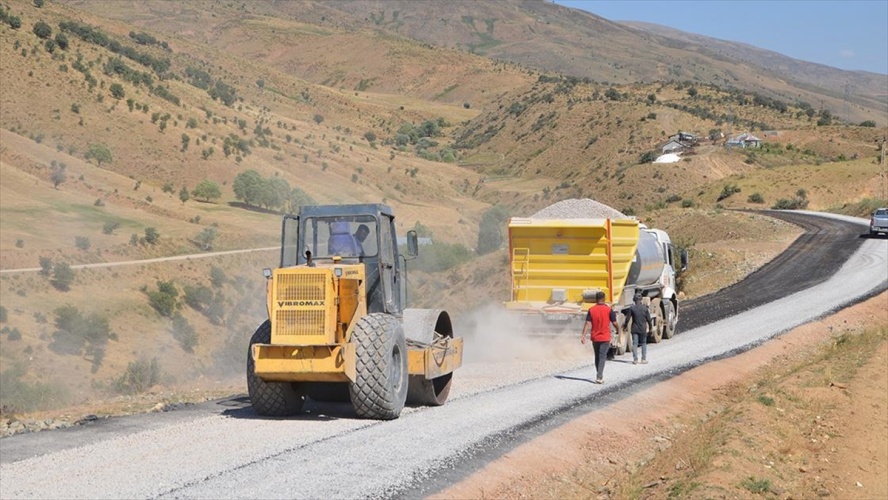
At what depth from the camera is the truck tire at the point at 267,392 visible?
1482 cm

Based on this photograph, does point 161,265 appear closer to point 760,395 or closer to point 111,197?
point 111,197

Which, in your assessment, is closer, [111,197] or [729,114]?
[111,197]

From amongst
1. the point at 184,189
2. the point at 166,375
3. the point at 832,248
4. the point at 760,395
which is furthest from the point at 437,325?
the point at 184,189

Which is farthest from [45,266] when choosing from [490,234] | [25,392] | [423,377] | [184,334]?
[423,377]

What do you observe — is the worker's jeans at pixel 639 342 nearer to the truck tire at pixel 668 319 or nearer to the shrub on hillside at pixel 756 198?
the truck tire at pixel 668 319

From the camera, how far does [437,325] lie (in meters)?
17.4

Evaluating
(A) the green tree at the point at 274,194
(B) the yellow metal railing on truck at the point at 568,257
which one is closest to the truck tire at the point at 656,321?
(B) the yellow metal railing on truck at the point at 568,257

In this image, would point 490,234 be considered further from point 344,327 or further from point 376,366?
point 376,366

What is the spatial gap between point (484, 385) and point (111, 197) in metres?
54.1

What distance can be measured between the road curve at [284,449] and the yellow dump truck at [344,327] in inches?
17.1

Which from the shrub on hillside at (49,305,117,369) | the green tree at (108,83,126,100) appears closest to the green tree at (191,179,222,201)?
the green tree at (108,83,126,100)

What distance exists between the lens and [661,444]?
16984 mm

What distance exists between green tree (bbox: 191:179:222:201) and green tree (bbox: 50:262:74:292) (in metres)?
27.5

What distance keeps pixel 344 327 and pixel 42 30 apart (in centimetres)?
8387
